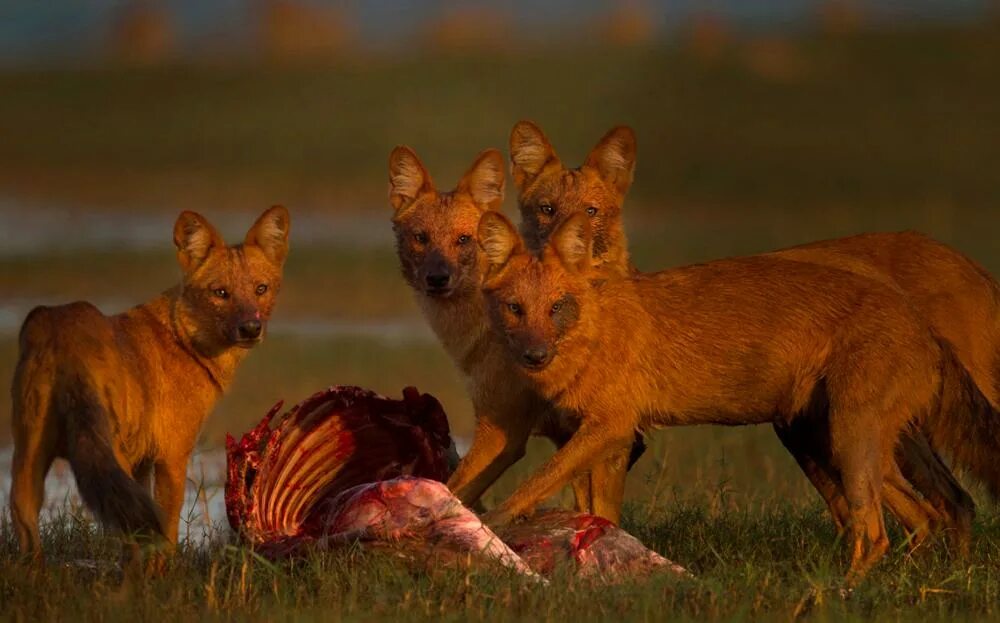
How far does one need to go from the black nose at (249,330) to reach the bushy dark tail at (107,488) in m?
1.35

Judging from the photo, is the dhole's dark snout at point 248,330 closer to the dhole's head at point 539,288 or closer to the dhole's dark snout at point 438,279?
the dhole's dark snout at point 438,279

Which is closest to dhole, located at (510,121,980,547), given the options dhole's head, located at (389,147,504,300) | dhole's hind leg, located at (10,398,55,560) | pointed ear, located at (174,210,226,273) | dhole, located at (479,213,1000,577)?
dhole, located at (479,213,1000,577)

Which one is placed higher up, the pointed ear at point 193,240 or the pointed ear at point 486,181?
the pointed ear at point 486,181

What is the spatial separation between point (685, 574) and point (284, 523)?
5.93 feet

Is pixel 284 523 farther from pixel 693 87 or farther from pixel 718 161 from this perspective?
pixel 693 87

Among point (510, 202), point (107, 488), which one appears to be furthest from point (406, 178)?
point (510, 202)

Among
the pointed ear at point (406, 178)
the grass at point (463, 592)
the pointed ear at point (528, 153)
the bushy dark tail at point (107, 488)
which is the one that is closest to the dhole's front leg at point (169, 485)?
the grass at point (463, 592)

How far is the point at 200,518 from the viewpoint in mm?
10469

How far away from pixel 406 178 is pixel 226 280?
3.27 ft

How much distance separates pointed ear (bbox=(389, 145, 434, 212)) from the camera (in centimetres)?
933

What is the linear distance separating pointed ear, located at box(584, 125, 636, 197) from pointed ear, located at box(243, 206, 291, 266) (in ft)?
4.84

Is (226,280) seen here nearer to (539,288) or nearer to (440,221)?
(440,221)

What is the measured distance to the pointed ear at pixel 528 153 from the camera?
31.7 ft

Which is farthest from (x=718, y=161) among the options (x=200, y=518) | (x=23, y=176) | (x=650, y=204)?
(x=200, y=518)
